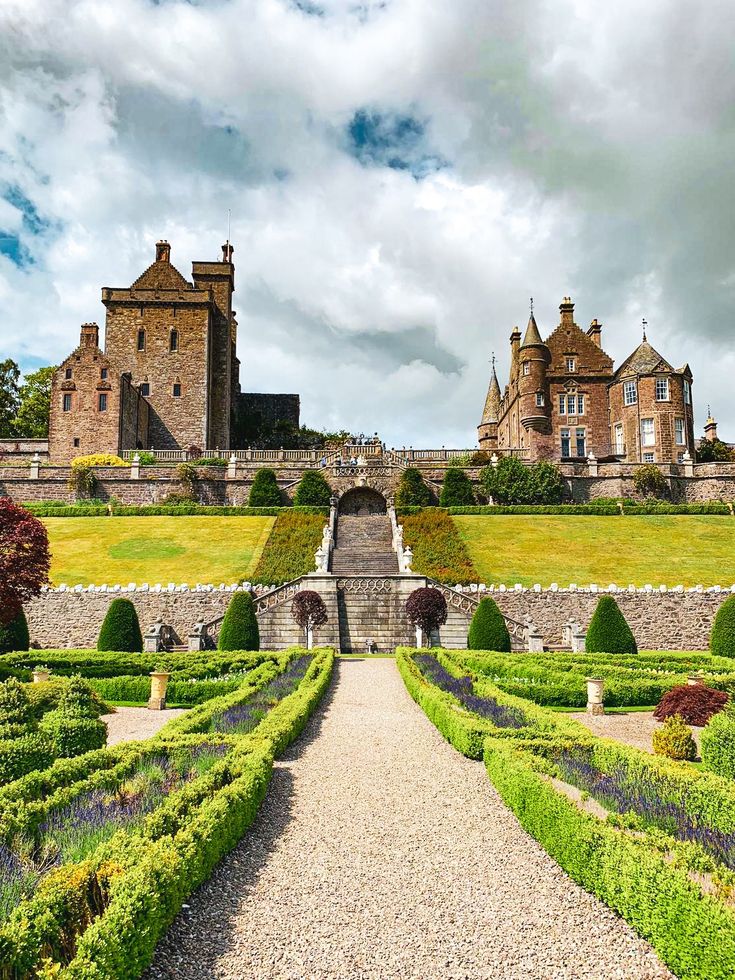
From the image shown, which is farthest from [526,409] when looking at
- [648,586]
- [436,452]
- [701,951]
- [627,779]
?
[701,951]

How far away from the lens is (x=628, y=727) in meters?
12.5

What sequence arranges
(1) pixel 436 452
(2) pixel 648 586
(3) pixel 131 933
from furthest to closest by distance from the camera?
A: 1. (1) pixel 436 452
2. (2) pixel 648 586
3. (3) pixel 131 933

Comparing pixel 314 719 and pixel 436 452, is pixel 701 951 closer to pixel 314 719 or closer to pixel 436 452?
pixel 314 719

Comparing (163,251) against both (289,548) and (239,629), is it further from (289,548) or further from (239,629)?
(239,629)

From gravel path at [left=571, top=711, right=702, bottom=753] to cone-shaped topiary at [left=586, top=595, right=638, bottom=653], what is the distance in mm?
6706

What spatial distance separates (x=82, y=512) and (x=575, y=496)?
31.7 metres

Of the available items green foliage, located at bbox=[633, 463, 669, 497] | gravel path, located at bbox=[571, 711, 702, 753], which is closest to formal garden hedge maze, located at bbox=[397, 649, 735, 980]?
gravel path, located at bbox=[571, 711, 702, 753]

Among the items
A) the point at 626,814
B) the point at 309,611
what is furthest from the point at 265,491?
the point at 626,814

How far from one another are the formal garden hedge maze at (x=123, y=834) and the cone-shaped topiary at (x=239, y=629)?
408 inches

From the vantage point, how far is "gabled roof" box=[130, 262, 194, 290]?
5831 cm

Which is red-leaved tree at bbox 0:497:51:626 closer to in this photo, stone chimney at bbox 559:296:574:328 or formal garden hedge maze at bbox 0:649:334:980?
formal garden hedge maze at bbox 0:649:334:980

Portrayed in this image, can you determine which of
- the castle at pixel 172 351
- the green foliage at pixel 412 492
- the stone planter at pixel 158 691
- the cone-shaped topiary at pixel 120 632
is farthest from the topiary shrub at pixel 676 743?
the castle at pixel 172 351

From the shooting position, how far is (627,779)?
7336 mm

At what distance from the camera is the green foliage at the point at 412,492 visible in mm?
42375
